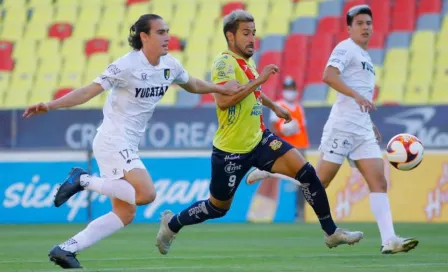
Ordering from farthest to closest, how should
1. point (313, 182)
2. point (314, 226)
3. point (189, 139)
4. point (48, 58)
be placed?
point (48, 58) < point (189, 139) < point (314, 226) < point (313, 182)

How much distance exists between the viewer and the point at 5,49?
24906 mm

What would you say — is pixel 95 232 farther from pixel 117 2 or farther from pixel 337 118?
pixel 117 2

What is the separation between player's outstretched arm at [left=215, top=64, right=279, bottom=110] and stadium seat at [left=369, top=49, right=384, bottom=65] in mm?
12520

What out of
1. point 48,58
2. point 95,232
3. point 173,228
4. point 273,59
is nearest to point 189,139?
point 273,59

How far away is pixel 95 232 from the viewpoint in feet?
30.7

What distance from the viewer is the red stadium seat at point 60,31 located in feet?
82.8

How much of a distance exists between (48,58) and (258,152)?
14804 millimetres

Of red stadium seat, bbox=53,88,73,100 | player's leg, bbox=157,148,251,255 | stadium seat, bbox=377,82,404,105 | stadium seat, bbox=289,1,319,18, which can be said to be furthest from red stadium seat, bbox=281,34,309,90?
player's leg, bbox=157,148,251,255

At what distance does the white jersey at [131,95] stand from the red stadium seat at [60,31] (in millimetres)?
15676

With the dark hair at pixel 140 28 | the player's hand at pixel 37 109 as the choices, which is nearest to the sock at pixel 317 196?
the dark hair at pixel 140 28

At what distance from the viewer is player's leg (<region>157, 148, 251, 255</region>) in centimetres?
1045

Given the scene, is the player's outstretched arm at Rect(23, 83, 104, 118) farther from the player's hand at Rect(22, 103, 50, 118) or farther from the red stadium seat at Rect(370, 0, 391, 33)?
the red stadium seat at Rect(370, 0, 391, 33)

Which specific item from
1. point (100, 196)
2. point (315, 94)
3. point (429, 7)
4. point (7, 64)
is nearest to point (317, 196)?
point (100, 196)

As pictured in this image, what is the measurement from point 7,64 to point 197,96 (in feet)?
15.4
